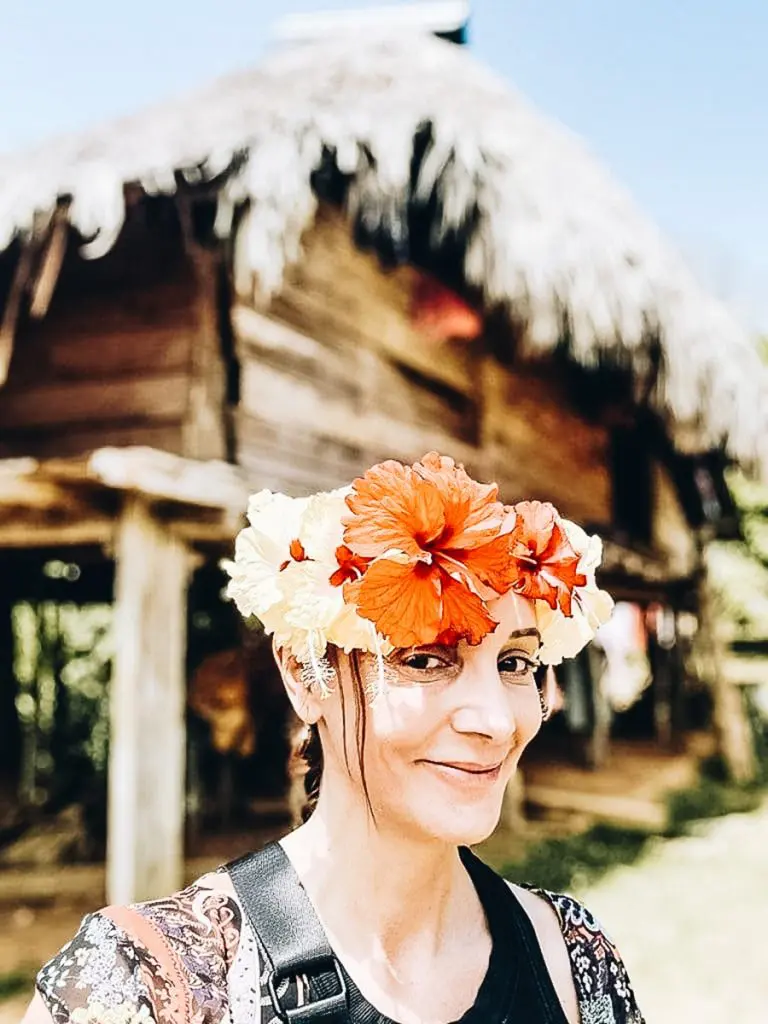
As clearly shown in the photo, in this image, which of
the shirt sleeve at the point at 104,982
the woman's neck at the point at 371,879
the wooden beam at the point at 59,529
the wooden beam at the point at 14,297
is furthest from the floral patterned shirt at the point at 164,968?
the wooden beam at the point at 14,297

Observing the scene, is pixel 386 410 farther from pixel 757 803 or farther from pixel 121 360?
pixel 757 803

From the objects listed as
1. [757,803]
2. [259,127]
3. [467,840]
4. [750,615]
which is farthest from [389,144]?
[750,615]

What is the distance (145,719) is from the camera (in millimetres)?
A: 4262

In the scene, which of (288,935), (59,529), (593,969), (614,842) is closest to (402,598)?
(288,935)

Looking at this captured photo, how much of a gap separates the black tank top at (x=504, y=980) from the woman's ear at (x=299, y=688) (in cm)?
32

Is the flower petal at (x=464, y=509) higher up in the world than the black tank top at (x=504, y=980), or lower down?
higher up

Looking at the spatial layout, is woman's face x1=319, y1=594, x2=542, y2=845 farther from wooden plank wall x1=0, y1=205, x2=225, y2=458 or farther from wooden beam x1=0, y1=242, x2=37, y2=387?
wooden beam x1=0, y1=242, x2=37, y2=387

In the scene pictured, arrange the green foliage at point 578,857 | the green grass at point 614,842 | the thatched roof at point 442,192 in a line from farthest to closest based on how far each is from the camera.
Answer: the green grass at point 614,842 < the green foliage at point 578,857 < the thatched roof at point 442,192

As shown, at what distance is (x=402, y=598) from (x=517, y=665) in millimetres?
257

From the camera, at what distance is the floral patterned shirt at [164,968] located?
1030 mm

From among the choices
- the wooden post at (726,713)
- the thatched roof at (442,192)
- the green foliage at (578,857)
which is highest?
the thatched roof at (442,192)

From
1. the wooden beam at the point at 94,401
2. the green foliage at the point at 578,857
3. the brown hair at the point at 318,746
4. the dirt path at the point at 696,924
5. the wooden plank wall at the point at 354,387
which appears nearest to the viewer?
the brown hair at the point at 318,746

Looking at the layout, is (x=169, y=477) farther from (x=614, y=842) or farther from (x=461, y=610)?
(x=614, y=842)

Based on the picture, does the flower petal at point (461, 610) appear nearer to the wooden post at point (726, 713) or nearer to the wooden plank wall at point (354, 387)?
the wooden plank wall at point (354, 387)
